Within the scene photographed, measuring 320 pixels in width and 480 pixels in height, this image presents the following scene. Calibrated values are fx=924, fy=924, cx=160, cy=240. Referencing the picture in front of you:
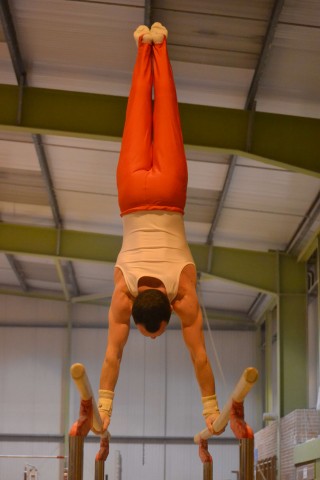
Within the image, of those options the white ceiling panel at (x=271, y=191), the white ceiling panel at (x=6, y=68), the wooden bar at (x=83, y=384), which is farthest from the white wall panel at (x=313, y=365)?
the wooden bar at (x=83, y=384)

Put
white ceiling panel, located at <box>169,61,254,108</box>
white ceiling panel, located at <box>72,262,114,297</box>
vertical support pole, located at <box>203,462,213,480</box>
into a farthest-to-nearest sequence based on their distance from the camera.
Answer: white ceiling panel, located at <box>72,262,114,297</box> → white ceiling panel, located at <box>169,61,254,108</box> → vertical support pole, located at <box>203,462,213,480</box>

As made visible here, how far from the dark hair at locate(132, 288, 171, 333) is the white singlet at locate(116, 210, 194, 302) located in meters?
0.33

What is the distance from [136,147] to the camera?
7539mm

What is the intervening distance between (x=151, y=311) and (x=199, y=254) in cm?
1170

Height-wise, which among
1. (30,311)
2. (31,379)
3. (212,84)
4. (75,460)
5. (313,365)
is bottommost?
(75,460)

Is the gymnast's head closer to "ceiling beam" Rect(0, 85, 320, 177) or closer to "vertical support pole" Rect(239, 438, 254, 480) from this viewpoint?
"vertical support pole" Rect(239, 438, 254, 480)

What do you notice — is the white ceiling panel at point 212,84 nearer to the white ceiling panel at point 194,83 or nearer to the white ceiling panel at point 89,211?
the white ceiling panel at point 194,83

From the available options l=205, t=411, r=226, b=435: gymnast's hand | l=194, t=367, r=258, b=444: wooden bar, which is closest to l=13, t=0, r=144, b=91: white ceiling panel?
l=205, t=411, r=226, b=435: gymnast's hand

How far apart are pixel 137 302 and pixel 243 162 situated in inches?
298

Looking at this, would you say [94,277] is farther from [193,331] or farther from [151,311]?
[151,311]

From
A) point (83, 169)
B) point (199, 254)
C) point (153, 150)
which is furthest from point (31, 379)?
point (153, 150)

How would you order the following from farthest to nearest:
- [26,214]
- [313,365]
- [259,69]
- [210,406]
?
[26,214]
[313,365]
[259,69]
[210,406]

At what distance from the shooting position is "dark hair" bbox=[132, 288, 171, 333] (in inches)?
264

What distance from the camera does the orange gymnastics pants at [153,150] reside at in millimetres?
7480
